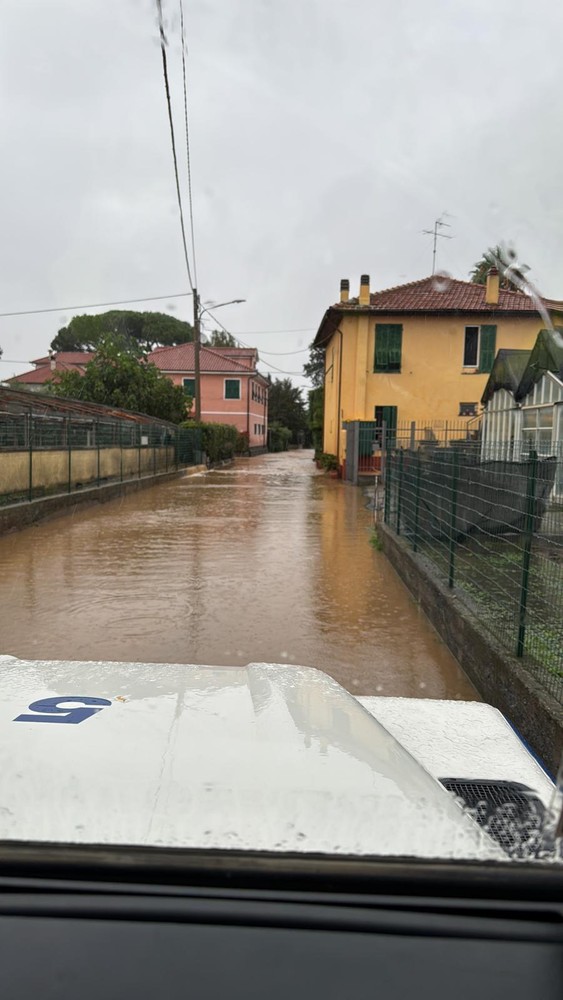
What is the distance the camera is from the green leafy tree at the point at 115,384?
30.2 metres

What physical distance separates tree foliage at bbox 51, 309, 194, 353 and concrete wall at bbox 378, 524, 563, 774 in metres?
74.6

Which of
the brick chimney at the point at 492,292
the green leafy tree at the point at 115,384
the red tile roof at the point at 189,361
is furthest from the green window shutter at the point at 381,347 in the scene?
the red tile roof at the point at 189,361

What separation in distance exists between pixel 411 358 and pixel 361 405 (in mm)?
2379

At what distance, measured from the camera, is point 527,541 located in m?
4.09

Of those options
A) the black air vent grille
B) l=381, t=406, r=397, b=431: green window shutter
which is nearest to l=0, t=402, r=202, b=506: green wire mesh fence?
l=381, t=406, r=397, b=431: green window shutter

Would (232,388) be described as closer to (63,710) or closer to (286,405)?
(286,405)

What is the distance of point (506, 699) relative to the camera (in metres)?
4.06

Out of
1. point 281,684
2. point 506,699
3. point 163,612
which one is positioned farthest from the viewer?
point 163,612

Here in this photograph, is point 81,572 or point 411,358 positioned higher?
point 411,358

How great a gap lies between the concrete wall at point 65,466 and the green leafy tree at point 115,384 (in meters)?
6.65

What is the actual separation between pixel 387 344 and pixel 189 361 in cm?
2778

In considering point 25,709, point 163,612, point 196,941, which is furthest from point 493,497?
point 196,941

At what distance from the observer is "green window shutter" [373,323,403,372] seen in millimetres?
25766

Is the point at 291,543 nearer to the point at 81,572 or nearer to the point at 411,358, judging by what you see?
the point at 81,572
